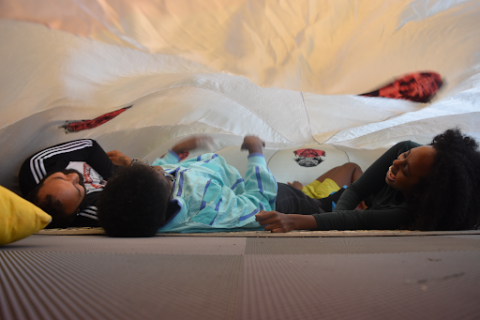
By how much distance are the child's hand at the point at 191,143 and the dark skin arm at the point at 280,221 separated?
2.35ft

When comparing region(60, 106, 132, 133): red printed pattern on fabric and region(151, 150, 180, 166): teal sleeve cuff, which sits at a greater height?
region(60, 106, 132, 133): red printed pattern on fabric

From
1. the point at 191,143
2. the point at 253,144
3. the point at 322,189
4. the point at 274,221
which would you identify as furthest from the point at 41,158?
the point at 322,189

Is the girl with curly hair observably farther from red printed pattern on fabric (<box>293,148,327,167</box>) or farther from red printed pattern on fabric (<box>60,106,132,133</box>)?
red printed pattern on fabric (<box>293,148,327,167</box>)

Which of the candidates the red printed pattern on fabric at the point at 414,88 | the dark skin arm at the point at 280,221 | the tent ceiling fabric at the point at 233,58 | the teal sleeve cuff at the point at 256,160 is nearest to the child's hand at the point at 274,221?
the dark skin arm at the point at 280,221

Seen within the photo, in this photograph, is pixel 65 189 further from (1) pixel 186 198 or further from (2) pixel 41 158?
(1) pixel 186 198

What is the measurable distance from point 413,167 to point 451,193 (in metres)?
0.15

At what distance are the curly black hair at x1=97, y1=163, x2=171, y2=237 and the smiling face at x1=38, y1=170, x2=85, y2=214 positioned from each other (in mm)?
265

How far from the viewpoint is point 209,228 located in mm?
999

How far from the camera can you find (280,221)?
3.03 feet

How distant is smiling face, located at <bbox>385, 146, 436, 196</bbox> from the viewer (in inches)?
39.8

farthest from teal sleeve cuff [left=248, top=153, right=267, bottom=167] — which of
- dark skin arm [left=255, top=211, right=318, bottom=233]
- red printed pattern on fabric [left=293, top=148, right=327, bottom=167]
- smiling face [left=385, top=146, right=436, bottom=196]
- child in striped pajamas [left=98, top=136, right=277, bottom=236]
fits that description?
red printed pattern on fabric [left=293, top=148, right=327, bottom=167]

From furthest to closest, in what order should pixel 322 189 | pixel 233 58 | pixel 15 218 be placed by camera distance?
pixel 322 189 → pixel 233 58 → pixel 15 218

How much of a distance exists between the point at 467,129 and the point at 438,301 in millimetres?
1402

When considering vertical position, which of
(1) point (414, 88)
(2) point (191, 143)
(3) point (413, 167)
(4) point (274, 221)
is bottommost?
(4) point (274, 221)
